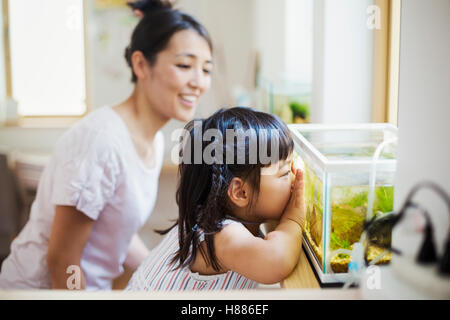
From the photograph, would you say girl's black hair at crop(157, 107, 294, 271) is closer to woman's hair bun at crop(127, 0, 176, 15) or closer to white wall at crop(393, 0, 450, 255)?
white wall at crop(393, 0, 450, 255)

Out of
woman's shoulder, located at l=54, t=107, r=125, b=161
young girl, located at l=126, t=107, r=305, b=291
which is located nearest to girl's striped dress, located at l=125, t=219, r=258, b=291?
young girl, located at l=126, t=107, r=305, b=291

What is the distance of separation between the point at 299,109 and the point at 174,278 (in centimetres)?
51

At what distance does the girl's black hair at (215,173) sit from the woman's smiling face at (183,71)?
155mm

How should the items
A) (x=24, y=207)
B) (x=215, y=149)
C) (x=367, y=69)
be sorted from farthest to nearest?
1. (x=24, y=207)
2. (x=367, y=69)
3. (x=215, y=149)

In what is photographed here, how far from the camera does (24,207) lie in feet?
3.65

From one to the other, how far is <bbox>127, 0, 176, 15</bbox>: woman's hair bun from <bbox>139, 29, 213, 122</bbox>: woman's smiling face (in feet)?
0.32

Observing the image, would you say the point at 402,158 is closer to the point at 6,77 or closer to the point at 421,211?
the point at 421,211

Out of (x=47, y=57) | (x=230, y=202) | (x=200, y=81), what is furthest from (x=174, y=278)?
(x=47, y=57)

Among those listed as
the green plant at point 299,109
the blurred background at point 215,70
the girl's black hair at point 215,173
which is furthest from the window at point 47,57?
the green plant at point 299,109

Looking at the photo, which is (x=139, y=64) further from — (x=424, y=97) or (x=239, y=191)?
(x=424, y=97)

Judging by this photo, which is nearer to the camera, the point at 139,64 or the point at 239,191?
the point at 239,191

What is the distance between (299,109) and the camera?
1052 mm
